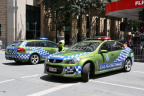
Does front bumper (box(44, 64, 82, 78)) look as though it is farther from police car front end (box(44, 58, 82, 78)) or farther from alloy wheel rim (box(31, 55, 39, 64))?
alloy wheel rim (box(31, 55, 39, 64))

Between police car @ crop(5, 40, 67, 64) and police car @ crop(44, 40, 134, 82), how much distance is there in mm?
4022

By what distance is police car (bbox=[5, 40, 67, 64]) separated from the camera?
1107 centimetres

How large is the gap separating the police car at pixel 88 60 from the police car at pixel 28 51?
4.02 m

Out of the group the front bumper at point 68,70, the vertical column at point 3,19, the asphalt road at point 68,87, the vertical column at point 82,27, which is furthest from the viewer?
the vertical column at point 82,27

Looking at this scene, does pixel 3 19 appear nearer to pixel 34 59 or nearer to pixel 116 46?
pixel 34 59

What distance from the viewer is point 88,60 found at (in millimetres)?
7020

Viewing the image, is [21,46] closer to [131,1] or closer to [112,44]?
[112,44]

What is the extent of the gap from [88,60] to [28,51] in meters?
5.23

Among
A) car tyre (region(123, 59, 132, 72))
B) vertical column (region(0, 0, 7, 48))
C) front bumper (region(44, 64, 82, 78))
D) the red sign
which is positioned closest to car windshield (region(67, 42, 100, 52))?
front bumper (region(44, 64, 82, 78))

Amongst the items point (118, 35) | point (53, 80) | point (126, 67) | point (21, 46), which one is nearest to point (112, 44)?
point (126, 67)

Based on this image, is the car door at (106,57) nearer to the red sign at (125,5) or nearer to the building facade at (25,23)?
the red sign at (125,5)

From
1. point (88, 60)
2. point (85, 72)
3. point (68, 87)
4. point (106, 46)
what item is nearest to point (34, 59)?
point (106, 46)

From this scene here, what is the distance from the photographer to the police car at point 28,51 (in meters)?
11.1

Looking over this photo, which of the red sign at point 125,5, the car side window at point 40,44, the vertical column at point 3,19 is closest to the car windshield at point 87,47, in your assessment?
the car side window at point 40,44
